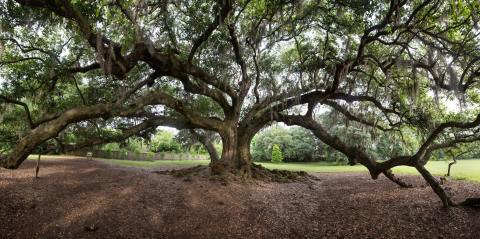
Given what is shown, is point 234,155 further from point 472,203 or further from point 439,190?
point 472,203

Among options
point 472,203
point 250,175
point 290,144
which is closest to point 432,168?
point 250,175

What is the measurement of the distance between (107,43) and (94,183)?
5.72 meters

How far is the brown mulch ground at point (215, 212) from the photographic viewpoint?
26.1ft

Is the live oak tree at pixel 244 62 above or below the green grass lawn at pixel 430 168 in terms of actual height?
above

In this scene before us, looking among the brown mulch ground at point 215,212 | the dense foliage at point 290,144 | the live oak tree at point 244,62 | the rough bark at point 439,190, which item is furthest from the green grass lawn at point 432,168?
the dense foliage at point 290,144

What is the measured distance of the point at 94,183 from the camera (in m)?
13.1

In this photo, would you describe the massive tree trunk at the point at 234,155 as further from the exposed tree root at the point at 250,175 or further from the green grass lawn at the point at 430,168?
the green grass lawn at the point at 430,168

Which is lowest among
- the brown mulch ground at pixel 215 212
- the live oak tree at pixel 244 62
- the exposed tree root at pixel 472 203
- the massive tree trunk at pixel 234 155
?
the brown mulch ground at pixel 215 212

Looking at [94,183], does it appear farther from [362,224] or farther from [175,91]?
[362,224]

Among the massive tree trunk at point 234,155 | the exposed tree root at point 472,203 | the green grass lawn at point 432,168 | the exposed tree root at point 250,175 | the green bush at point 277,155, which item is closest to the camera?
the exposed tree root at point 472,203

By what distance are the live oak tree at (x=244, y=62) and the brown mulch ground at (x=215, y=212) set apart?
3.96ft

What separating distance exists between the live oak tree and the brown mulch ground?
1.21 metres

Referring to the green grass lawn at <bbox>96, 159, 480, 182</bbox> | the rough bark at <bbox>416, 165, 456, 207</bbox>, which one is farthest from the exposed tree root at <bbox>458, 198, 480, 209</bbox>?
the green grass lawn at <bbox>96, 159, 480, 182</bbox>

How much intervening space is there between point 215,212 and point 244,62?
748 cm
